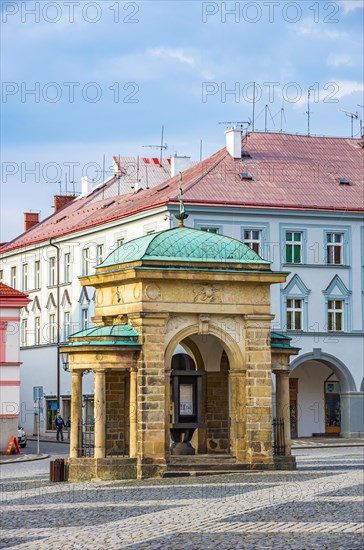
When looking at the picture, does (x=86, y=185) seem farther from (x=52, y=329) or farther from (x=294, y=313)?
(x=294, y=313)

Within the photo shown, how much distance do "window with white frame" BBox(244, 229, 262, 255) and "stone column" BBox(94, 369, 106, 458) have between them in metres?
28.8

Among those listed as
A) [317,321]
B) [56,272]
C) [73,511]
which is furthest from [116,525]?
[56,272]

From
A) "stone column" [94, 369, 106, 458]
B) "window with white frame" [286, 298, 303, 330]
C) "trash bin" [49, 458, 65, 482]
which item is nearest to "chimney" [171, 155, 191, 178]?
"window with white frame" [286, 298, 303, 330]

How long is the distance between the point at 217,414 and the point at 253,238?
25285mm

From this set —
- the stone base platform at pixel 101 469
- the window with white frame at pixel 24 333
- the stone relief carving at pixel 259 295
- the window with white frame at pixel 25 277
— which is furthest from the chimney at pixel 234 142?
the stone base platform at pixel 101 469

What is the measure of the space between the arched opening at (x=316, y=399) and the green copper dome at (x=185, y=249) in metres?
27.9

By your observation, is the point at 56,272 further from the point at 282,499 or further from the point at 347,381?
the point at 282,499

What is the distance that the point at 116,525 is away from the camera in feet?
73.2

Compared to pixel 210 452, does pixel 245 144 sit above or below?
above

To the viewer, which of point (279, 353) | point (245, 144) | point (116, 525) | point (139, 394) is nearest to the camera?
point (116, 525)

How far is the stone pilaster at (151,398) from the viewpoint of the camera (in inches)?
1329

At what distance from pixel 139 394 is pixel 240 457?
3.24 meters

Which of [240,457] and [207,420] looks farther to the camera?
[207,420]

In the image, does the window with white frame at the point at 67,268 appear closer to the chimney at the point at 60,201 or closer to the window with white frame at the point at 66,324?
the window with white frame at the point at 66,324
